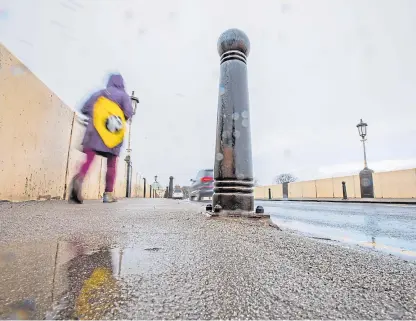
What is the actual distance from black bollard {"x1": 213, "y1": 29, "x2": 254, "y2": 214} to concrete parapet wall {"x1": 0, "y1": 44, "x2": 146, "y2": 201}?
268 cm

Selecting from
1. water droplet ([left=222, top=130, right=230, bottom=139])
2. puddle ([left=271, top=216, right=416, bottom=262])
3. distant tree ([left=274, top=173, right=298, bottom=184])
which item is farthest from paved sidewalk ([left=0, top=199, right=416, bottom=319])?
distant tree ([left=274, top=173, right=298, bottom=184])

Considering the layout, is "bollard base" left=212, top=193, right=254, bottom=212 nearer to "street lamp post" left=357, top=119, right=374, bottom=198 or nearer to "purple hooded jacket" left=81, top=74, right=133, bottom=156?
"purple hooded jacket" left=81, top=74, right=133, bottom=156

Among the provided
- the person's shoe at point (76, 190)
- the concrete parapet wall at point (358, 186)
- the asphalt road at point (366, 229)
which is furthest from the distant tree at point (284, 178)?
the person's shoe at point (76, 190)

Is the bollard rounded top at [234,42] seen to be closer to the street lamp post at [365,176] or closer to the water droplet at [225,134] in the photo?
the water droplet at [225,134]

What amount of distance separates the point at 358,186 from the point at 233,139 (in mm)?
19813

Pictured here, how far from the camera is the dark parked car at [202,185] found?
1112 centimetres

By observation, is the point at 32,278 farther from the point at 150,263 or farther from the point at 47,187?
the point at 47,187

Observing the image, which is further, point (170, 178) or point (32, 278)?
point (170, 178)

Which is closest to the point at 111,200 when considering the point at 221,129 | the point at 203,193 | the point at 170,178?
the point at 221,129

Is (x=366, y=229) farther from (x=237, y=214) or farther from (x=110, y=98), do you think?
(x=110, y=98)

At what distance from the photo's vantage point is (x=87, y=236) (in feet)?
5.26

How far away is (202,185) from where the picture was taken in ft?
37.1

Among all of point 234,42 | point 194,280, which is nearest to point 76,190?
point 234,42

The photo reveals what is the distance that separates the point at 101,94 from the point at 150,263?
4.36 meters
